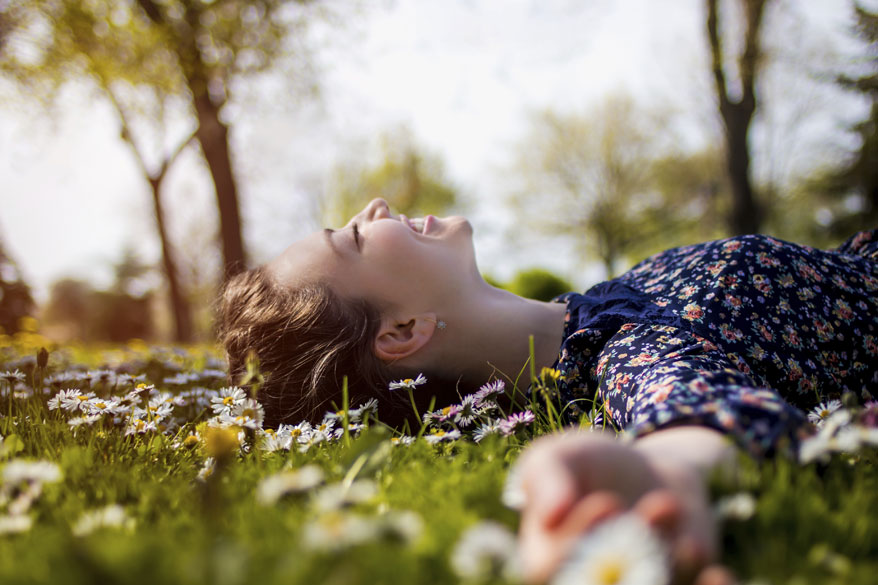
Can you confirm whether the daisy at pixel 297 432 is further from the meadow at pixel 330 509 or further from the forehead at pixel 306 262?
the forehead at pixel 306 262

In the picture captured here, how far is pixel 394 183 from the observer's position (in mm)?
23875

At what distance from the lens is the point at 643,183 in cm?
2600

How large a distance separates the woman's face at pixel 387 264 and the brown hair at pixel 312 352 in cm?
7

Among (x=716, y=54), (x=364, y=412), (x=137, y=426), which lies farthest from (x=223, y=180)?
(x=716, y=54)

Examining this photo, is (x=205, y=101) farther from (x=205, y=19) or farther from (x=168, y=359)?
(x=168, y=359)

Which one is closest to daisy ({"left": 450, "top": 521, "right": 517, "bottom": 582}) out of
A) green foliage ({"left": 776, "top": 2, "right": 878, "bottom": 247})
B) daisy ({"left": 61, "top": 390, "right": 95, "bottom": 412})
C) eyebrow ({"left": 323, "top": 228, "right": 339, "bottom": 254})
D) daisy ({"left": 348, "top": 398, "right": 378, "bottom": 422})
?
daisy ({"left": 348, "top": 398, "right": 378, "bottom": 422})

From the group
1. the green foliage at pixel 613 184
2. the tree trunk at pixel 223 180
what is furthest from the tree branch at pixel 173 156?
the green foliage at pixel 613 184

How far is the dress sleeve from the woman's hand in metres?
0.21

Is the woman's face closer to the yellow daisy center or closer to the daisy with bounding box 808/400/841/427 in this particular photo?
the daisy with bounding box 808/400/841/427

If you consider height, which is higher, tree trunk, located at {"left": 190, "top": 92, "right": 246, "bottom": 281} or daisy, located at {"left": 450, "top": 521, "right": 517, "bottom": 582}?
tree trunk, located at {"left": 190, "top": 92, "right": 246, "bottom": 281}

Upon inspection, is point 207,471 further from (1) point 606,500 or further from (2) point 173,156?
(2) point 173,156

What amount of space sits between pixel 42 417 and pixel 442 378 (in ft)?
5.24

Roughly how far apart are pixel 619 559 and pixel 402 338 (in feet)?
5.91

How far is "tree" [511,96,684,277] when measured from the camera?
83.3 ft
